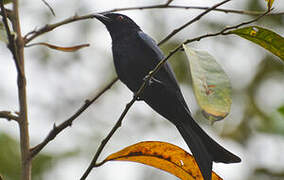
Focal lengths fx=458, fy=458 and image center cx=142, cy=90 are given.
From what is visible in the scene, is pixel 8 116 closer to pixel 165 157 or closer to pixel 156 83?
pixel 165 157

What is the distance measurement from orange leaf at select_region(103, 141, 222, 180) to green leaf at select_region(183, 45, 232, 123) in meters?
0.38

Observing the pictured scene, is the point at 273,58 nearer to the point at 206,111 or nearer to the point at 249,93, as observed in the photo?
the point at 249,93

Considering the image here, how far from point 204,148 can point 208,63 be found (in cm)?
76

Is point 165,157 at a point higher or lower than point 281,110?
higher

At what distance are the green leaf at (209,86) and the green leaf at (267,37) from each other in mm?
144

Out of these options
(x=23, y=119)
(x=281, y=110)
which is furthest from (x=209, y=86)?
(x=281, y=110)

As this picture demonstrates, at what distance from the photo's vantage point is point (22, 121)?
1510 millimetres

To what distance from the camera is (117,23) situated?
320cm

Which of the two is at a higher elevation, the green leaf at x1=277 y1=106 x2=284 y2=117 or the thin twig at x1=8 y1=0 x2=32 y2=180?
the thin twig at x1=8 y1=0 x2=32 y2=180

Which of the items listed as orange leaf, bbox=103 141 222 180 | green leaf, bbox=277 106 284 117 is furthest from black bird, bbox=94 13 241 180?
green leaf, bbox=277 106 284 117

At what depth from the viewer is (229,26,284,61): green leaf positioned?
61.4 inches

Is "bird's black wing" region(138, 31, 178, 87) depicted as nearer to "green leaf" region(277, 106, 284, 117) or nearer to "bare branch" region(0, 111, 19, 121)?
"green leaf" region(277, 106, 284, 117)

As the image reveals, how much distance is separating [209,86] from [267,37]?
1.01 feet

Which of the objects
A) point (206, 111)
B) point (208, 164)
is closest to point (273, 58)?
point (208, 164)
